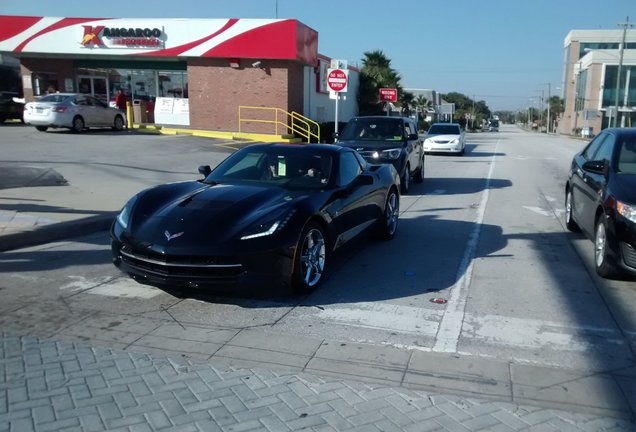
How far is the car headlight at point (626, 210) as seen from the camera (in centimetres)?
563

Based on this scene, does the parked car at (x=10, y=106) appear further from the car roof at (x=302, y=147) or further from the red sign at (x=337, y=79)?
the car roof at (x=302, y=147)

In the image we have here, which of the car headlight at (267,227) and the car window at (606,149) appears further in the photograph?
the car window at (606,149)

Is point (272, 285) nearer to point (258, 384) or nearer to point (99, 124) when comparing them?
point (258, 384)

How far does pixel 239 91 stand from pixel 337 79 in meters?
9.53

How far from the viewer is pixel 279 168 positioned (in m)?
6.63

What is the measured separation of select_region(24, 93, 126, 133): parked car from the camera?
21453 mm

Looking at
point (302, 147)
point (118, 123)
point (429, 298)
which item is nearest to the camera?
point (429, 298)

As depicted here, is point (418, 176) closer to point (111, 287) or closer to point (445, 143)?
point (445, 143)

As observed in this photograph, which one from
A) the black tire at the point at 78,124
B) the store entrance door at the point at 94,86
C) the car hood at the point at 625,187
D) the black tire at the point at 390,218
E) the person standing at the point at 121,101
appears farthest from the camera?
the store entrance door at the point at 94,86

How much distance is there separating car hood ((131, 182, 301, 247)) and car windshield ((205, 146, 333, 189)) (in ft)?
1.28

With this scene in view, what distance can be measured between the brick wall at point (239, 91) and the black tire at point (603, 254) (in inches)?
776

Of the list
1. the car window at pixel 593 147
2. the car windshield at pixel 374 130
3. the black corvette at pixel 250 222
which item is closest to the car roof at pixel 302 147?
the black corvette at pixel 250 222

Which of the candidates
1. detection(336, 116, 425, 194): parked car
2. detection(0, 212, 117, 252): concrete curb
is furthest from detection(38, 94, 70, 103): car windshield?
detection(0, 212, 117, 252): concrete curb

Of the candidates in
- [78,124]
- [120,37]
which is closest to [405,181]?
[78,124]
